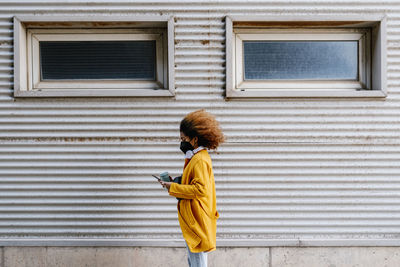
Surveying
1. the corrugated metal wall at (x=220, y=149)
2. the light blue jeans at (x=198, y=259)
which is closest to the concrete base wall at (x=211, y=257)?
the corrugated metal wall at (x=220, y=149)

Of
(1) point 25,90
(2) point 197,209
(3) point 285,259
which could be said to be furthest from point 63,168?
(3) point 285,259

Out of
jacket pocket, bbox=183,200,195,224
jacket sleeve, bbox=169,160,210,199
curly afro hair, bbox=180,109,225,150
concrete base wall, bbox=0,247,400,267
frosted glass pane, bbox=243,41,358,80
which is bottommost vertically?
concrete base wall, bbox=0,247,400,267

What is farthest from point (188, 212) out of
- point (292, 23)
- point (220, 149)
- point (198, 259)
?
point (292, 23)

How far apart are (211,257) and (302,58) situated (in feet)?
8.08

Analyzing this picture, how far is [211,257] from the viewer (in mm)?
4125

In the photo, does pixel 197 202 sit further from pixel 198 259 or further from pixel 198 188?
pixel 198 259

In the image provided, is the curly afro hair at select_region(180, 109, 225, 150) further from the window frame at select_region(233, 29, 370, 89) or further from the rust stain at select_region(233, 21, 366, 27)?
the rust stain at select_region(233, 21, 366, 27)

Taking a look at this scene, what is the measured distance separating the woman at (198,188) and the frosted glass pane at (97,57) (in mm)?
1437

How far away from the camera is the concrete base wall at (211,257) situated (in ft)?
13.5

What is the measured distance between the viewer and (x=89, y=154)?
13.6 feet

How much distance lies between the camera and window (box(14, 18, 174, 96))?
13.9 feet

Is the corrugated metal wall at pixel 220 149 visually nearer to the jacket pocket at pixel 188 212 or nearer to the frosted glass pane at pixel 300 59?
the frosted glass pane at pixel 300 59

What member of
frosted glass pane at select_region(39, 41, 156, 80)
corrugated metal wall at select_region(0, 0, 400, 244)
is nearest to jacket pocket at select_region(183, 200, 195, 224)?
corrugated metal wall at select_region(0, 0, 400, 244)

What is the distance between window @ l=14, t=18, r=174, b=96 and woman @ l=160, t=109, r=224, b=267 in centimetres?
121
